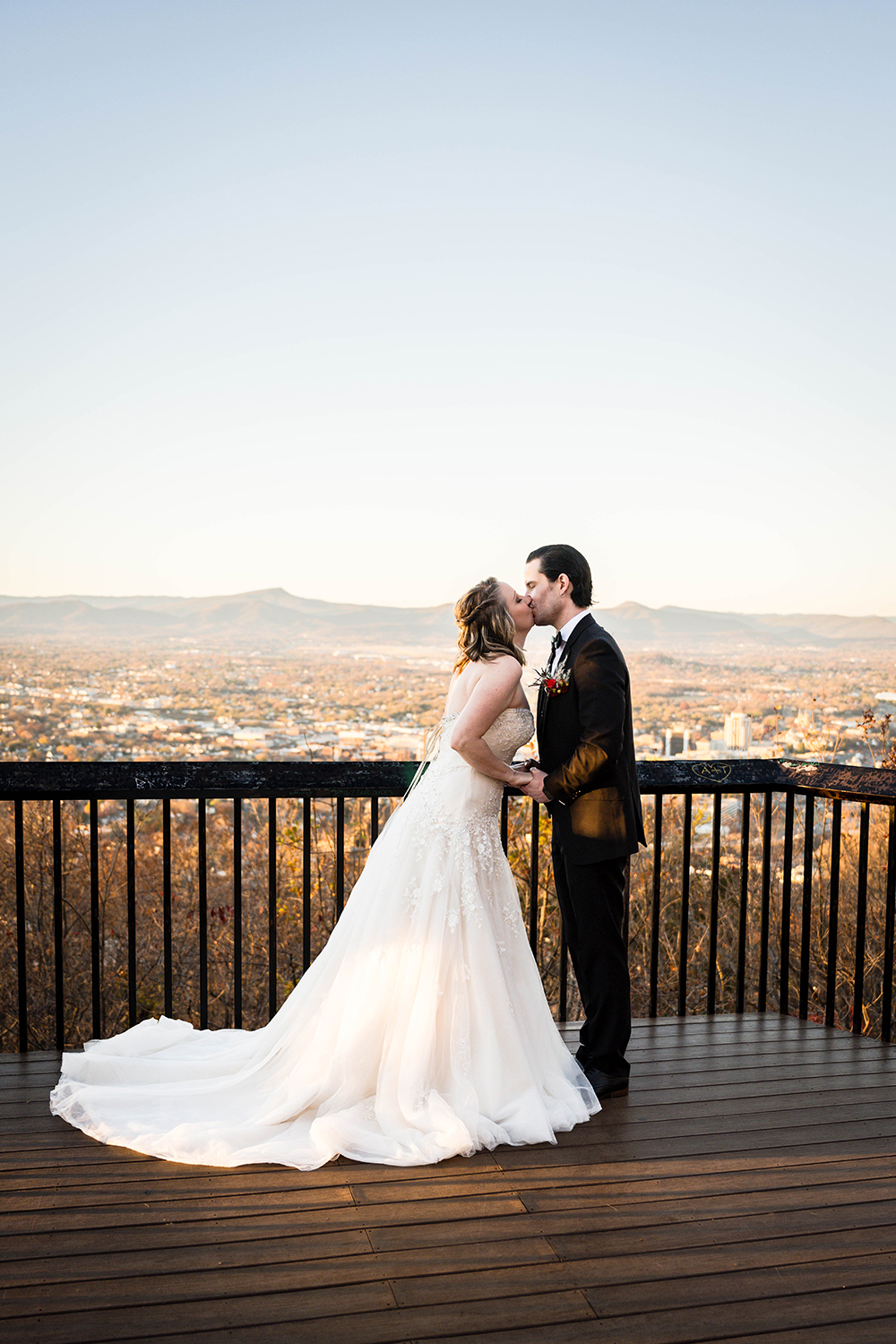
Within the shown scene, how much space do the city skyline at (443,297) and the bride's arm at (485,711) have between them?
13.9 feet

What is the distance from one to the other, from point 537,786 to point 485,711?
367mm

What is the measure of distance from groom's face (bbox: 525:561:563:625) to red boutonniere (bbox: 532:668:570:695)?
0.63ft

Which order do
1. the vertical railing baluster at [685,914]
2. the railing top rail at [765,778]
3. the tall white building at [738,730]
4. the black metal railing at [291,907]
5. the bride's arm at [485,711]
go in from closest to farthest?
the bride's arm at [485,711]
the railing top rail at [765,778]
the vertical railing baluster at [685,914]
the black metal railing at [291,907]
the tall white building at [738,730]

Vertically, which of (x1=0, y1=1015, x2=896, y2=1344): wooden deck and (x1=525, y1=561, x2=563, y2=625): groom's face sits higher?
(x1=525, y1=561, x2=563, y2=625): groom's face

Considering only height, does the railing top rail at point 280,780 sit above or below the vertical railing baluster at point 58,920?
above

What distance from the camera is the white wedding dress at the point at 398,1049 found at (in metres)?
2.47

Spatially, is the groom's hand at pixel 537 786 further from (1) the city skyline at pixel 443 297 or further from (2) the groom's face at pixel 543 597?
(1) the city skyline at pixel 443 297

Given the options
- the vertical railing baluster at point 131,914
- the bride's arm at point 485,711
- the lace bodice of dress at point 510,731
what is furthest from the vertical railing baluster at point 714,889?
the vertical railing baluster at point 131,914

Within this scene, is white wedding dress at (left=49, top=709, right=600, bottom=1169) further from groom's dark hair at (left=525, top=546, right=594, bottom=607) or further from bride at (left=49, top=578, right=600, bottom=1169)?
groom's dark hair at (left=525, top=546, right=594, bottom=607)

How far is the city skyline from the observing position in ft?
28.4

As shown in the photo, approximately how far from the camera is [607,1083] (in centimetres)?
293

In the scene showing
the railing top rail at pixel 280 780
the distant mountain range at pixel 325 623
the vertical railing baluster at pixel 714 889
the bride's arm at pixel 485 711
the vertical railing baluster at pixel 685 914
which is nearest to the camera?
the bride's arm at pixel 485 711

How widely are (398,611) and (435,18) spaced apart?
6848 millimetres

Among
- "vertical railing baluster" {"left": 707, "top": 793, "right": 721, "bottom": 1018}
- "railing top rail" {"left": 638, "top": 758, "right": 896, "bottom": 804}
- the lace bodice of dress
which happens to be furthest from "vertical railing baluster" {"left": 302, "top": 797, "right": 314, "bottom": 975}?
"vertical railing baluster" {"left": 707, "top": 793, "right": 721, "bottom": 1018}
